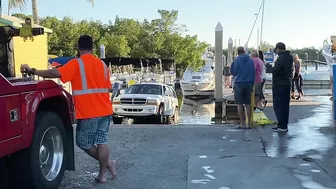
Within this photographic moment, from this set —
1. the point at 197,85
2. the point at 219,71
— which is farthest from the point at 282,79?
the point at 197,85

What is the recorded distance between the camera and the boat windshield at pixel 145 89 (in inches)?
686

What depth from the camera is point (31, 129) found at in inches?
174

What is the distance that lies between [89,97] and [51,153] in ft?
2.54

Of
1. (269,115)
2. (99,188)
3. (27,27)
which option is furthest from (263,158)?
(269,115)

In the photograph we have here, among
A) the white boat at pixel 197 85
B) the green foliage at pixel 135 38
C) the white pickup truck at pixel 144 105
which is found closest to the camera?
the white pickup truck at pixel 144 105

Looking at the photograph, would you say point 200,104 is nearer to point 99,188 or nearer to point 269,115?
point 269,115

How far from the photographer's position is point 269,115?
12305 mm

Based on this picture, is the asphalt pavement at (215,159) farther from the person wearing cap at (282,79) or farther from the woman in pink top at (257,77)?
the woman in pink top at (257,77)

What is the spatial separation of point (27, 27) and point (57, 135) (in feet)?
4.20

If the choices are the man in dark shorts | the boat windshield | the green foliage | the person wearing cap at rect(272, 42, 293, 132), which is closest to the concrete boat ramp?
the person wearing cap at rect(272, 42, 293, 132)

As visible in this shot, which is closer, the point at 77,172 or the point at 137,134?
the point at 77,172

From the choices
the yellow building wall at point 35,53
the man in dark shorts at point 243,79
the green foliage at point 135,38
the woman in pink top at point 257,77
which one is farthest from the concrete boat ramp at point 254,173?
the green foliage at point 135,38

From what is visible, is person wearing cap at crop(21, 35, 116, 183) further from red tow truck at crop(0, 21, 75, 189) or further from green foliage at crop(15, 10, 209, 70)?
green foliage at crop(15, 10, 209, 70)

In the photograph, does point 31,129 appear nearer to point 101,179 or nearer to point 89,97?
point 89,97
